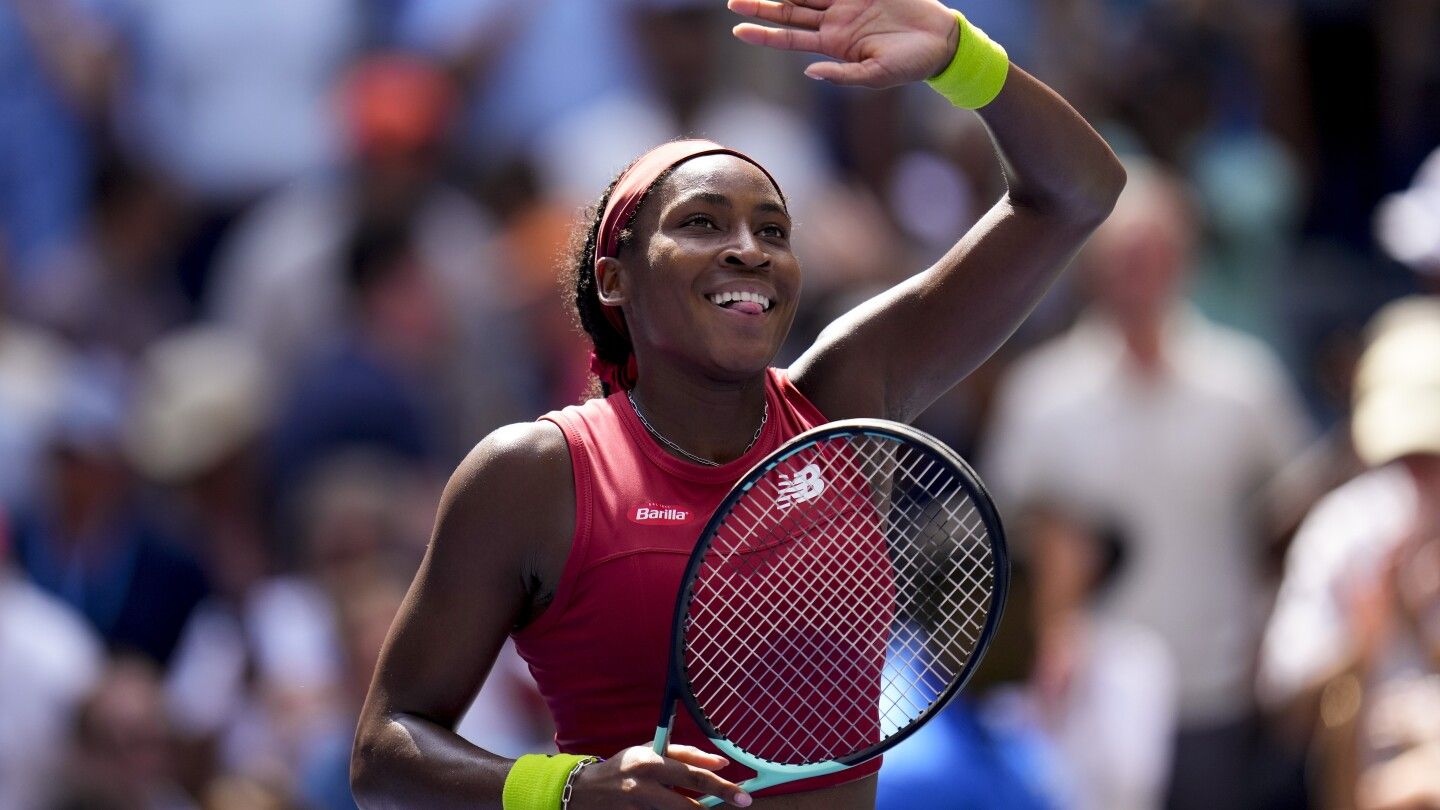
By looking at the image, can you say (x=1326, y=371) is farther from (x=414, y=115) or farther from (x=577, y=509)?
(x=577, y=509)

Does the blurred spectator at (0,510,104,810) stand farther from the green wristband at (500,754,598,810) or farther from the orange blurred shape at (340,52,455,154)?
the green wristband at (500,754,598,810)

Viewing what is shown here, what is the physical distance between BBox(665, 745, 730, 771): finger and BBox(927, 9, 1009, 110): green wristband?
104 centimetres

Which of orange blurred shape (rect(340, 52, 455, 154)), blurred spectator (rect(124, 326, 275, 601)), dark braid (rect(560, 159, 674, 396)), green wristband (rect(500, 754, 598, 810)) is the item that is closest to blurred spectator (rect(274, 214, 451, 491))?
blurred spectator (rect(124, 326, 275, 601))

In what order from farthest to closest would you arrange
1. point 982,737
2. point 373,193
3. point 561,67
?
point 561,67, point 373,193, point 982,737

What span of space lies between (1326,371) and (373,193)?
11.0ft

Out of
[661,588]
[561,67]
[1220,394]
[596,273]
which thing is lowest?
[661,588]

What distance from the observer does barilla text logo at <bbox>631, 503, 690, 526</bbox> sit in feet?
9.41

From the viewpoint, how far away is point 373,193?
23.6 feet

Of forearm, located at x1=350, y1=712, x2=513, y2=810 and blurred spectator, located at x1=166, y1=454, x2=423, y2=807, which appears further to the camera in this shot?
blurred spectator, located at x1=166, y1=454, x2=423, y2=807

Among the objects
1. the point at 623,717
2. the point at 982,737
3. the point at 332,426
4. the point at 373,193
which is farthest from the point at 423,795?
the point at 373,193

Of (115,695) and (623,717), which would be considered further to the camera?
(115,695)

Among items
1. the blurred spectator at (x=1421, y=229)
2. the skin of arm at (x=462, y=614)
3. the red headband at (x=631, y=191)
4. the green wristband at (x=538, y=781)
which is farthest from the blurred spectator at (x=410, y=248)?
the green wristband at (x=538, y=781)

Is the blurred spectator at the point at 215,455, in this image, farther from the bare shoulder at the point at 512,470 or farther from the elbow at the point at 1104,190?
the elbow at the point at 1104,190

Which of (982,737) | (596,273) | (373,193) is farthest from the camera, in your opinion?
(373,193)
